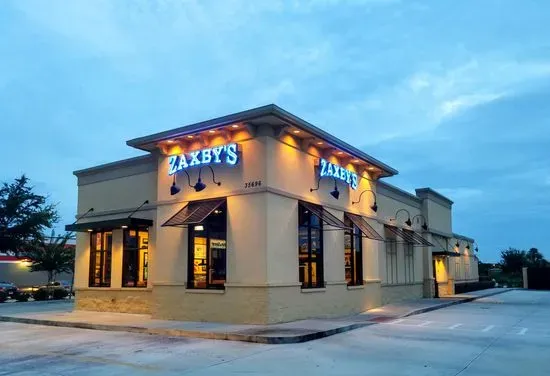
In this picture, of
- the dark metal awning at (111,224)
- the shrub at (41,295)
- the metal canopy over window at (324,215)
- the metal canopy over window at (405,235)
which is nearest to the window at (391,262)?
the metal canopy over window at (405,235)

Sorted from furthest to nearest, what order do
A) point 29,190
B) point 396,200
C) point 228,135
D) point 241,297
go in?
1. point 29,190
2. point 396,200
3. point 228,135
4. point 241,297

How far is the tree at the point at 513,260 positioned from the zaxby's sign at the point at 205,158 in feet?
167

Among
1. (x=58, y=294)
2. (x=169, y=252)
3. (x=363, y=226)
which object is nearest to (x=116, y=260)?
(x=169, y=252)

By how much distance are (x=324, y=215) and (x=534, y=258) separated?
53435 millimetres

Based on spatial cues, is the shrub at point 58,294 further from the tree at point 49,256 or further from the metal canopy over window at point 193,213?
the metal canopy over window at point 193,213

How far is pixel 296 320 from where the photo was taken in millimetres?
15164

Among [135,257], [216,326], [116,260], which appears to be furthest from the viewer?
[116,260]

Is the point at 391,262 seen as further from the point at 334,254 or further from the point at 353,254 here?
the point at 334,254

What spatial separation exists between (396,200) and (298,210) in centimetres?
1073

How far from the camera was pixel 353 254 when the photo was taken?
19250 millimetres

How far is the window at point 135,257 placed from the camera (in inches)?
725

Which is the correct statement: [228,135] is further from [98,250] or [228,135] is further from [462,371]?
[462,371]

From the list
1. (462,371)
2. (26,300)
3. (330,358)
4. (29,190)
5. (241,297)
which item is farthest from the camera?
(29,190)

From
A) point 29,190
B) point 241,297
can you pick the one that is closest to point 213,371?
point 241,297
